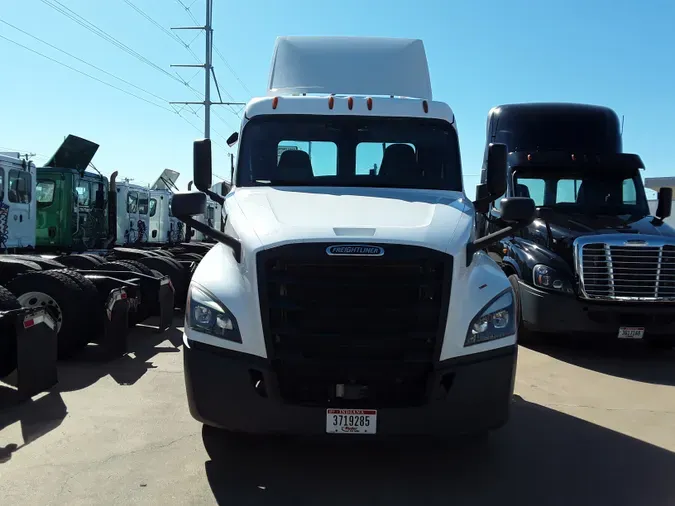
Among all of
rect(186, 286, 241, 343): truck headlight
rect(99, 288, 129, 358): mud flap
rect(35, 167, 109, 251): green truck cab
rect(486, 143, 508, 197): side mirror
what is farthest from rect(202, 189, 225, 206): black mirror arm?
rect(35, 167, 109, 251): green truck cab

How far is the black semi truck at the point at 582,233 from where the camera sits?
286 inches

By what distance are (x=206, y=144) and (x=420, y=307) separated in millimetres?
2431

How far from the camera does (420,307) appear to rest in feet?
11.7

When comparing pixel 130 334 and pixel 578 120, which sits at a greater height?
pixel 578 120

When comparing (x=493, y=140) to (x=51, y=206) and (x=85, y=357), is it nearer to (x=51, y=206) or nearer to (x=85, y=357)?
(x=85, y=357)

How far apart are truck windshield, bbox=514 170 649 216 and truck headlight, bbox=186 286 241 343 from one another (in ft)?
19.7

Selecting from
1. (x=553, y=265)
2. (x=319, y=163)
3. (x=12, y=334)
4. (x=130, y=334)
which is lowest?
(x=130, y=334)

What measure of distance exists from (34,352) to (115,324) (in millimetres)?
1569

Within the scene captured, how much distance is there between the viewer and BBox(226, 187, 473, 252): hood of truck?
12.0ft

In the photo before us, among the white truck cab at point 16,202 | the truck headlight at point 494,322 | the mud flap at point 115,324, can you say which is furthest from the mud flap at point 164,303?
the white truck cab at point 16,202

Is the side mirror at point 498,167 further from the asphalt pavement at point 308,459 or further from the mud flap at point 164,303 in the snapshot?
the mud flap at point 164,303

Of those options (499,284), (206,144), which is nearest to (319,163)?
(206,144)

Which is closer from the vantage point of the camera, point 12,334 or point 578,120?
point 12,334

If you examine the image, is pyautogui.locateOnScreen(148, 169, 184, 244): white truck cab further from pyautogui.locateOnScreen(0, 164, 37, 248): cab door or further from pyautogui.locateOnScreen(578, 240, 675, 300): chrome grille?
pyautogui.locateOnScreen(578, 240, 675, 300): chrome grille
